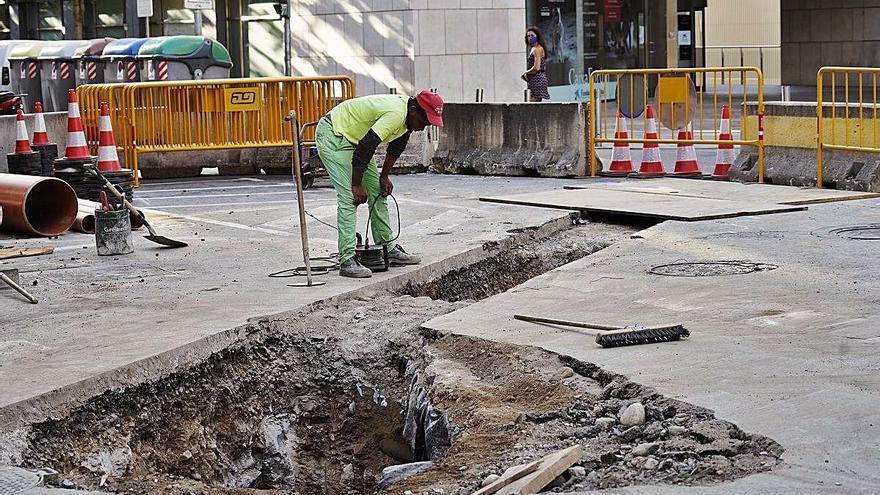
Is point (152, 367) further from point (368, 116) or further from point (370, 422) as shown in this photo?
point (368, 116)

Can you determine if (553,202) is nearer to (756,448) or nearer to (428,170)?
(428,170)

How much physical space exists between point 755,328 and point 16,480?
403cm

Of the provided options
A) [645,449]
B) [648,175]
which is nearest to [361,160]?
[645,449]

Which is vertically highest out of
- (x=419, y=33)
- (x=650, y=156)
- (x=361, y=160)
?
(x=419, y=33)

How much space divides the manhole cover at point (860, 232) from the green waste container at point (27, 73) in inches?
707

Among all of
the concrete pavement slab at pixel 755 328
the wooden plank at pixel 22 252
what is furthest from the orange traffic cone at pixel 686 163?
the wooden plank at pixel 22 252

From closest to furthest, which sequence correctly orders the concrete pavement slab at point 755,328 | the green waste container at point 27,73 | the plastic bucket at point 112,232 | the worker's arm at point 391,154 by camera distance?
the concrete pavement slab at point 755,328
the worker's arm at point 391,154
the plastic bucket at point 112,232
the green waste container at point 27,73

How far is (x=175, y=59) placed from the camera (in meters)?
21.8

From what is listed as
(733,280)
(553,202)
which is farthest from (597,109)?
(733,280)

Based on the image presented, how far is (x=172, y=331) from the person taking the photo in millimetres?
7426

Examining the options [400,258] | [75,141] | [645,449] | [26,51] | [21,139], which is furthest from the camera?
[26,51]

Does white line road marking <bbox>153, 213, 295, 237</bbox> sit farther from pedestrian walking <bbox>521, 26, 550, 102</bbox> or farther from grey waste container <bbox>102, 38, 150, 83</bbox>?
grey waste container <bbox>102, 38, 150, 83</bbox>

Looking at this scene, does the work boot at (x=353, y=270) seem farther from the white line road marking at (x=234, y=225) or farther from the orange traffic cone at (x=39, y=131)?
the orange traffic cone at (x=39, y=131)

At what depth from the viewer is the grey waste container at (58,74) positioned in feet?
78.4
